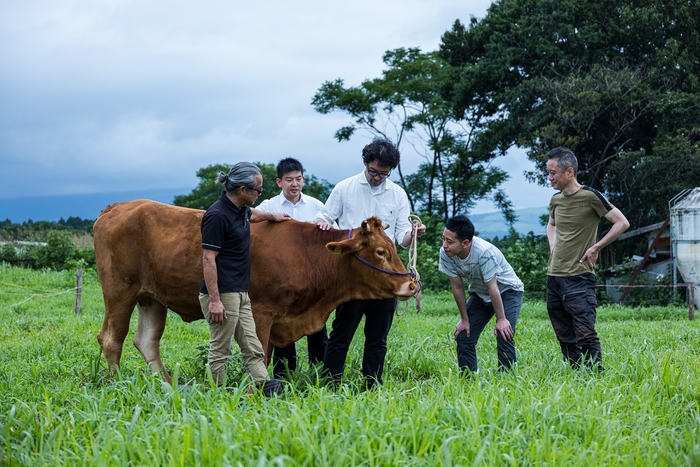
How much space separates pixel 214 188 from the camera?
41.7 meters

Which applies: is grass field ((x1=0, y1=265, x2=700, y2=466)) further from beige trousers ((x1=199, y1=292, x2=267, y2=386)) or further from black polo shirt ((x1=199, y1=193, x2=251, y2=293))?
black polo shirt ((x1=199, y1=193, x2=251, y2=293))

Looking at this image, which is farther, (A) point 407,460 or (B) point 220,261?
(B) point 220,261

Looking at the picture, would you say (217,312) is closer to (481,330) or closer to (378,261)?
(378,261)

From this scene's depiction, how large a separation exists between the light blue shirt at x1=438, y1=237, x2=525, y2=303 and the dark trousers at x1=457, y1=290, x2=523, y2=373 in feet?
0.25

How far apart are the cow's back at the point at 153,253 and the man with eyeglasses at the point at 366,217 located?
1.12 metres

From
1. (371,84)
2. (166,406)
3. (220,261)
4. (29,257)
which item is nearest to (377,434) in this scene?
(166,406)

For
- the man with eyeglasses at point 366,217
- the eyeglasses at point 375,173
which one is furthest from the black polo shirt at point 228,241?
the eyeglasses at point 375,173

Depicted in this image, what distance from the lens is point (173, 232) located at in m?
6.13

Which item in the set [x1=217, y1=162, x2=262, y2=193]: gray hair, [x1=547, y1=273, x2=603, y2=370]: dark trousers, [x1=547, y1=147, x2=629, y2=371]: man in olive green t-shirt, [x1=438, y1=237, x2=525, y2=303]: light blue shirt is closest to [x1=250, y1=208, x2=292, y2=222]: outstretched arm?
[x1=217, y1=162, x2=262, y2=193]: gray hair

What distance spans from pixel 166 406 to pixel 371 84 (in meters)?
28.4

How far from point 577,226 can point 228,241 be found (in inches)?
116

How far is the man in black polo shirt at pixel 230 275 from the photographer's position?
5047 mm

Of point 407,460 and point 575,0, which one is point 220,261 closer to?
point 407,460

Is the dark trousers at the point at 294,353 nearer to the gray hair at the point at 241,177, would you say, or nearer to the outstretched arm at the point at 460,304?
the outstretched arm at the point at 460,304
